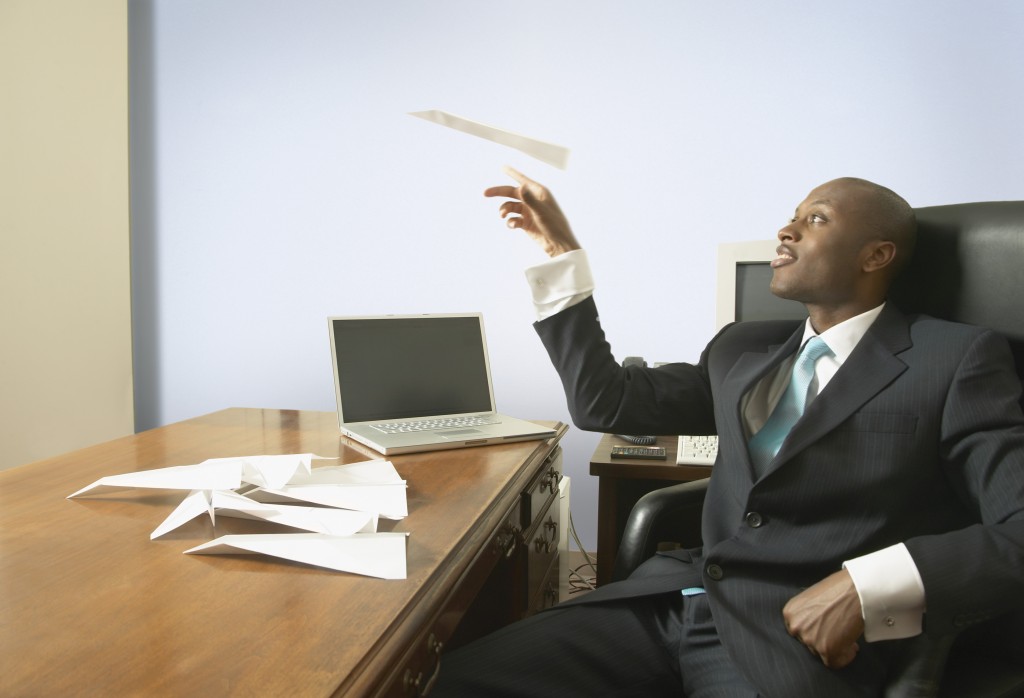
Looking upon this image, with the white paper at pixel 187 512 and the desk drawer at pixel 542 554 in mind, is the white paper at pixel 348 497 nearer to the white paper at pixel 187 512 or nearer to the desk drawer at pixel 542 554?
the white paper at pixel 187 512

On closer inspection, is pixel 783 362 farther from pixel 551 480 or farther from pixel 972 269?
pixel 551 480

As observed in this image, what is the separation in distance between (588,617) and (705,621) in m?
0.20

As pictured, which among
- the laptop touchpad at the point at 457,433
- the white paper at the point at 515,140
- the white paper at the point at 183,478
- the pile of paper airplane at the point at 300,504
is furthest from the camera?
the laptop touchpad at the point at 457,433

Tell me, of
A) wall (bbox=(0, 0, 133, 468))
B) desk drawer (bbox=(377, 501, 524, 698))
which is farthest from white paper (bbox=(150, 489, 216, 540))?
wall (bbox=(0, 0, 133, 468))

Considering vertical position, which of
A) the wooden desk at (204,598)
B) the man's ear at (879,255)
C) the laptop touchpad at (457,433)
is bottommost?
the wooden desk at (204,598)

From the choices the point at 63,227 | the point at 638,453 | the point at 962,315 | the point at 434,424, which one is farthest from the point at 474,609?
the point at 63,227

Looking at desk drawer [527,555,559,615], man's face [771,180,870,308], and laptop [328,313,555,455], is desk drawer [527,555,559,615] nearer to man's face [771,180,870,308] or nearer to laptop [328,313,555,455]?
laptop [328,313,555,455]

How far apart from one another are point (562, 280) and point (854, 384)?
1.73 feet

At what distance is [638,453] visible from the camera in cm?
184

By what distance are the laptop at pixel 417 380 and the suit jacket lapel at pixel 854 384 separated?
647mm

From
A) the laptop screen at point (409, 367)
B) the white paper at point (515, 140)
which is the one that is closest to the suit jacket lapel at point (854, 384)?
the white paper at point (515, 140)

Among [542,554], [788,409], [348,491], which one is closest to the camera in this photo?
[348,491]

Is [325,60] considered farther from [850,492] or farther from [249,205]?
[850,492]

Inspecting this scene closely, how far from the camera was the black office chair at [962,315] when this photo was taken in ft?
3.09
